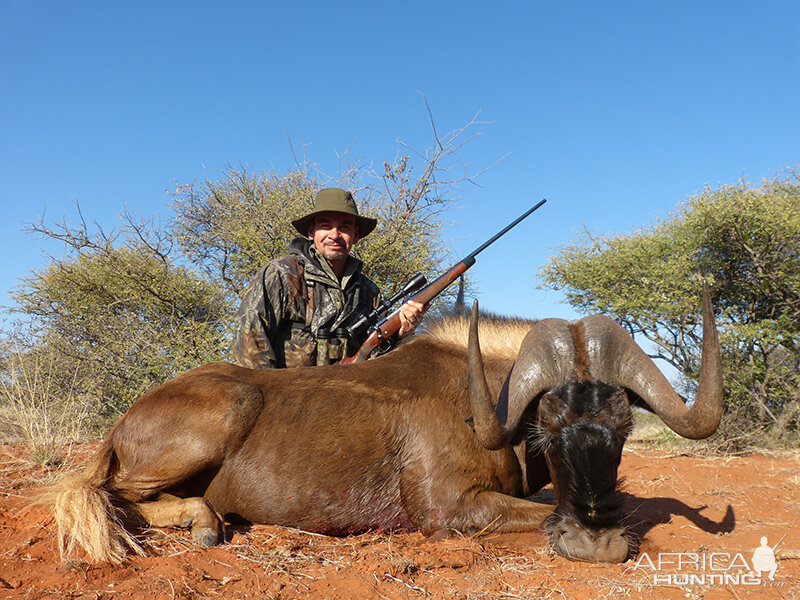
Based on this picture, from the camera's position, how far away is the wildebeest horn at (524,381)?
3193 mm

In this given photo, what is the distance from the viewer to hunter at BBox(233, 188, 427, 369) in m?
5.23

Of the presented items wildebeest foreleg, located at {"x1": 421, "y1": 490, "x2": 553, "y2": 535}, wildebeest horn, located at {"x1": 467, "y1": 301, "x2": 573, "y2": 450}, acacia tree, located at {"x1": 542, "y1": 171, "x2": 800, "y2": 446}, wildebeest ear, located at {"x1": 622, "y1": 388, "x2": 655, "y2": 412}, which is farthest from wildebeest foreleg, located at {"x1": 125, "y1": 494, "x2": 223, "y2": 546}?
acacia tree, located at {"x1": 542, "y1": 171, "x2": 800, "y2": 446}

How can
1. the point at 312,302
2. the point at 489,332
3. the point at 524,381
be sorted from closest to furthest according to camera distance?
1. the point at 524,381
2. the point at 489,332
3. the point at 312,302

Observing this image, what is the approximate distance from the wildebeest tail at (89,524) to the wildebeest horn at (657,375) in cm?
277

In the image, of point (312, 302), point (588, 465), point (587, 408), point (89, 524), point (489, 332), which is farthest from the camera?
point (312, 302)

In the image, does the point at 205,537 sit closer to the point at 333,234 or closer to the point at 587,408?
the point at 587,408

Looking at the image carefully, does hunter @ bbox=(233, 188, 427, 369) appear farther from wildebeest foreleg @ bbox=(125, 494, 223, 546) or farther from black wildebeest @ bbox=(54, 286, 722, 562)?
wildebeest foreleg @ bbox=(125, 494, 223, 546)

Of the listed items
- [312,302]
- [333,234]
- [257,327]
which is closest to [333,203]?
[333,234]

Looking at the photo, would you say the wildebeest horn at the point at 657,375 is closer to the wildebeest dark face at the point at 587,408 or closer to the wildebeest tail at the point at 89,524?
the wildebeest dark face at the point at 587,408

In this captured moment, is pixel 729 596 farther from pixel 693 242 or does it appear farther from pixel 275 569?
pixel 693 242

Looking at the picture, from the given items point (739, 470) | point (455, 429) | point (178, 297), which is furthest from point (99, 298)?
point (739, 470)

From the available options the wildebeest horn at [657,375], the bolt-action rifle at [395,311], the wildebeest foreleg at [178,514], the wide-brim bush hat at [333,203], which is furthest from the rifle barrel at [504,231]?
the wildebeest foreleg at [178,514]

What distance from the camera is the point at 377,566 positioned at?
3033 millimetres

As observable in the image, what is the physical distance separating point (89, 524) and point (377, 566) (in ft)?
4.99
